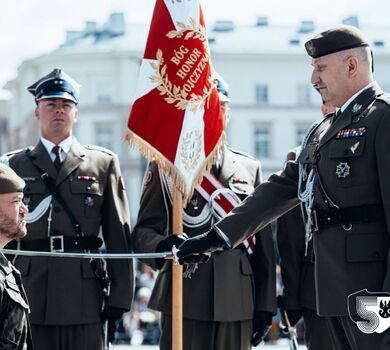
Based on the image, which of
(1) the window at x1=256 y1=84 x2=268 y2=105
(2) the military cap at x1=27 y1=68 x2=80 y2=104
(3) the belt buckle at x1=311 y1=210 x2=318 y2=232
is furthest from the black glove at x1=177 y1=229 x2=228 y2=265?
(1) the window at x1=256 y1=84 x2=268 y2=105

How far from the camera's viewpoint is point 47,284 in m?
6.82

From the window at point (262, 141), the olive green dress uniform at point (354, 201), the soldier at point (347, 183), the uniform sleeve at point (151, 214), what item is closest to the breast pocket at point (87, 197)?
the uniform sleeve at point (151, 214)

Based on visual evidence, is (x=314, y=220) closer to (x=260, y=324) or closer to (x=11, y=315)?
(x=260, y=324)

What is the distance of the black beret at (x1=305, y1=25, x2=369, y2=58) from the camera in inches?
222

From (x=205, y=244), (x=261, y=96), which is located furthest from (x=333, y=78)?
(x=261, y=96)

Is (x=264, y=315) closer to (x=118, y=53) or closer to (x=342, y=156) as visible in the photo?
(x=342, y=156)

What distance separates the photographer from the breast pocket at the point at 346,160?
5.43 meters

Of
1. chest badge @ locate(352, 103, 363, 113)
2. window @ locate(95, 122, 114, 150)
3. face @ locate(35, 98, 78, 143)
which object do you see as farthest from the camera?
window @ locate(95, 122, 114, 150)

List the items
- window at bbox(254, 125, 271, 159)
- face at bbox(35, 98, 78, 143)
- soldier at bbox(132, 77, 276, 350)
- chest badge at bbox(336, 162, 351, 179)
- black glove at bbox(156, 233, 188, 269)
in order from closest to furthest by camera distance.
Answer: chest badge at bbox(336, 162, 351, 179), black glove at bbox(156, 233, 188, 269), soldier at bbox(132, 77, 276, 350), face at bbox(35, 98, 78, 143), window at bbox(254, 125, 271, 159)

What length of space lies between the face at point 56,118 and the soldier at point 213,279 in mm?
615

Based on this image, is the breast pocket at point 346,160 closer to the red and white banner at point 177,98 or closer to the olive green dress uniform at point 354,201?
the olive green dress uniform at point 354,201

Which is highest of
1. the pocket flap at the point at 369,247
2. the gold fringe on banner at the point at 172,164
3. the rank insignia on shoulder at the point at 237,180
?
the gold fringe on banner at the point at 172,164

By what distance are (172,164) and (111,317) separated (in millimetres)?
1049

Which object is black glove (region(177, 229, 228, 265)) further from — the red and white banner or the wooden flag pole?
the red and white banner
